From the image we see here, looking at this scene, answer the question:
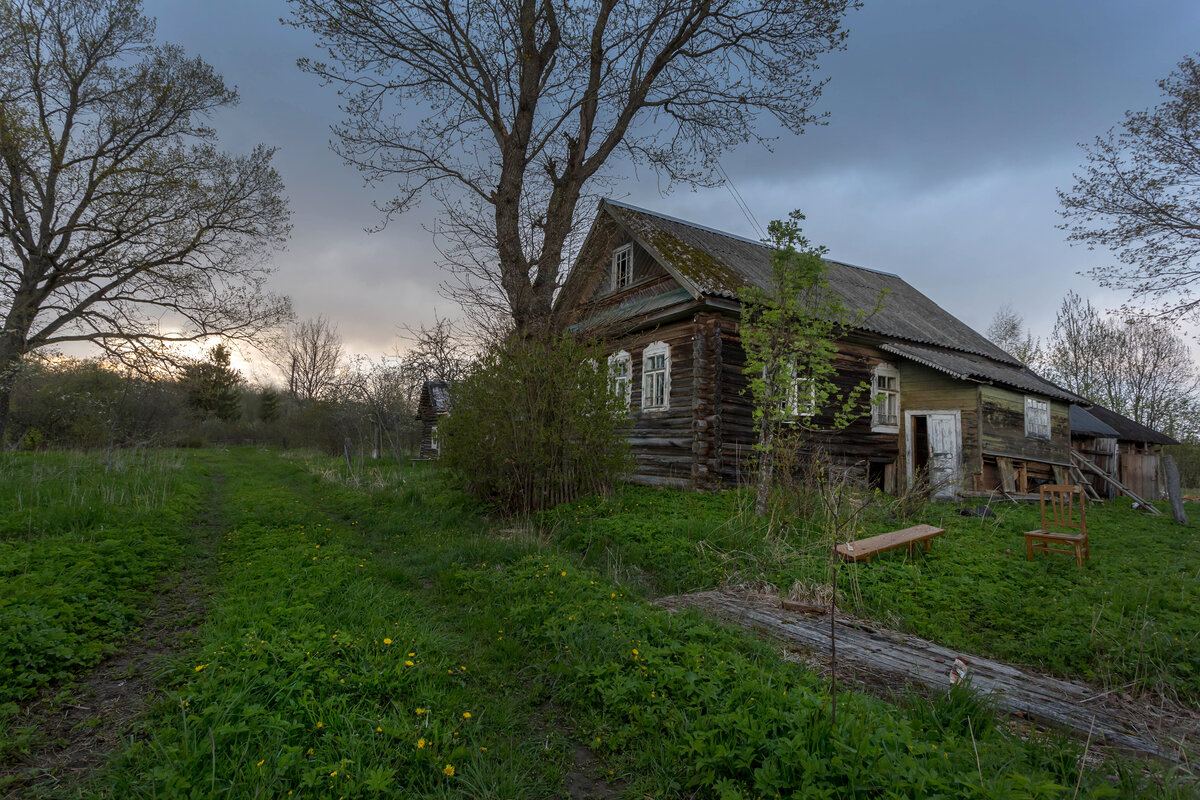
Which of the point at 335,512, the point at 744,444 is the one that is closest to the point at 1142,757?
the point at 744,444

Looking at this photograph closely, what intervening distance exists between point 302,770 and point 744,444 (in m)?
10.7

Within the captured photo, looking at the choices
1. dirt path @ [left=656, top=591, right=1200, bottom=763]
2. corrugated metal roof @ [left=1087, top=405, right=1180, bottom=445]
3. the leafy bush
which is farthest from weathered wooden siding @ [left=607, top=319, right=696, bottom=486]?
corrugated metal roof @ [left=1087, top=405, right=1180, bottom=445]

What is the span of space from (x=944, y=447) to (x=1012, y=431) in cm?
243

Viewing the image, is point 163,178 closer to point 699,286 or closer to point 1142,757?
point 699,286

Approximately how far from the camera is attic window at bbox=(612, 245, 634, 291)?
15.0 metres

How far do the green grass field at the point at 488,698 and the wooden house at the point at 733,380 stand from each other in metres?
6.33

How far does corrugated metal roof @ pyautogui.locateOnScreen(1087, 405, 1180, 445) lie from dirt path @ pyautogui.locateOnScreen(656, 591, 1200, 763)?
79.0 feet

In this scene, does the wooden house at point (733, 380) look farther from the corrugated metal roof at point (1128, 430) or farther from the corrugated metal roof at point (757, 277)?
the corrugated metal roof at point (1128, 430)

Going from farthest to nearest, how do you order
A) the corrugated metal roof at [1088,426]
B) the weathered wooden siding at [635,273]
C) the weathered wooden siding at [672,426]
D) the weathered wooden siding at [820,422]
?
the corrugated metal roof at [1088,426] < the weathered wooden siding at [635,273] < the weathered wooden siding at [672,426] < the weathered wooden siding at [820,422]

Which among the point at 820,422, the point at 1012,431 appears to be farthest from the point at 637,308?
the point at 1012,431

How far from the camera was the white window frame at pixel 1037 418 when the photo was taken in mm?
15383

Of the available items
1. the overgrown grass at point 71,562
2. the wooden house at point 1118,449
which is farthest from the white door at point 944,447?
the overgrown grass at point 71,562

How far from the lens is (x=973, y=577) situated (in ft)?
20.4

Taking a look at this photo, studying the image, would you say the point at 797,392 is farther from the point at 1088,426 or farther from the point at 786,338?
the point at 1088,426
